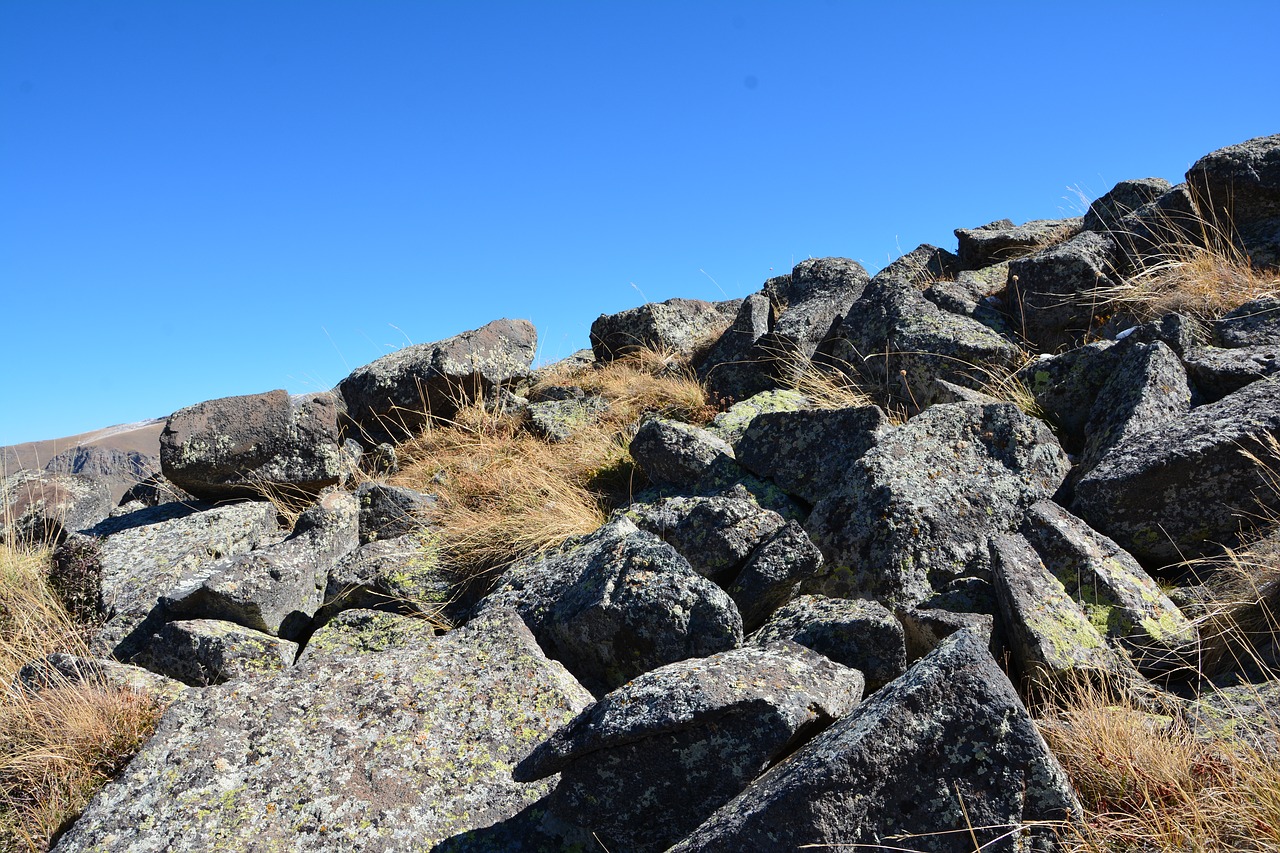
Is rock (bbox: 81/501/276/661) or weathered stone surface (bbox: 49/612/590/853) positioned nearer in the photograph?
weathered stone surface (bbox: 49/612/590/853)

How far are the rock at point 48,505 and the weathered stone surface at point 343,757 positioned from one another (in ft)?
20.0

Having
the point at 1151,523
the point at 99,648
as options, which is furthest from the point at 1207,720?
the point at 99,648

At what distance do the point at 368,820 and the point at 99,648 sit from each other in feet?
12.9

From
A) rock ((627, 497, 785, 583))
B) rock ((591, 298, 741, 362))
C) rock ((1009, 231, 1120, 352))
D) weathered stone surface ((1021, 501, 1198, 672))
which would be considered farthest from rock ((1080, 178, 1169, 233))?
rock ((627, 497, 785, 583))

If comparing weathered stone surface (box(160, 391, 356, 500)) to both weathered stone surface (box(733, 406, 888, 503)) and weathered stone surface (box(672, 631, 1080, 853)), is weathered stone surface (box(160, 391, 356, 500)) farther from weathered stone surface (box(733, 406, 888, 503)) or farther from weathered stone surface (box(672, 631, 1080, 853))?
weathered stone surface (box(672, 631, 1080, 853))

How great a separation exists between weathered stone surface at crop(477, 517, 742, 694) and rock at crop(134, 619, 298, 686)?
73.7 inches

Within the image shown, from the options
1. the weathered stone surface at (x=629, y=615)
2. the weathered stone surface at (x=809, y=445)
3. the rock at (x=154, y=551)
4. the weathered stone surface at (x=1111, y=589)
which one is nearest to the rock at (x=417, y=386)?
the rock at (x=154, y=551)

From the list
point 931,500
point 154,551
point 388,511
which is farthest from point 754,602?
point 154,551

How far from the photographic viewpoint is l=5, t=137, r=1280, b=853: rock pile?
11.7 ft

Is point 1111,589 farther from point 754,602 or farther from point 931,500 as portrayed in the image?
point 754,602

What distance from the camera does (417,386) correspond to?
11.2 m

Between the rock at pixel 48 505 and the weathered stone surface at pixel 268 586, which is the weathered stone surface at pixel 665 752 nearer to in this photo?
the weathered stone surface at pixel 268 586

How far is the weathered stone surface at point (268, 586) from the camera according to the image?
646cm

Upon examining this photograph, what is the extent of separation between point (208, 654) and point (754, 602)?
3.68m
